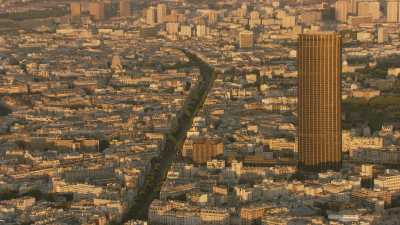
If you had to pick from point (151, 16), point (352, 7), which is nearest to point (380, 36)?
point (352, 7)

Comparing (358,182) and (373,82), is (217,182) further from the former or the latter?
(373,82)

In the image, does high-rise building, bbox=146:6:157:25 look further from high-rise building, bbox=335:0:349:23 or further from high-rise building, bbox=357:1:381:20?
high-rise building, bbox=357:1:381:20

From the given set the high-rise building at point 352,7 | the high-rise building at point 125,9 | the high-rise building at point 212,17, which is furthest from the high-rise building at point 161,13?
the high-rise building at point 352,7

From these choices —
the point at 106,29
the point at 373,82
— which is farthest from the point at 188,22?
the point at 373,82

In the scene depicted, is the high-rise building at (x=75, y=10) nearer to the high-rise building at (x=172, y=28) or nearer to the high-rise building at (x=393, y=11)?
the high-rise building at (x=172, y=28)

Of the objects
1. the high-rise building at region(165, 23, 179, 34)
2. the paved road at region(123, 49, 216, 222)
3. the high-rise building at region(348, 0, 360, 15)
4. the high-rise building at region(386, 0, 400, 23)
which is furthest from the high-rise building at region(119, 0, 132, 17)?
the paved road at region(123, 49, 216, 222)

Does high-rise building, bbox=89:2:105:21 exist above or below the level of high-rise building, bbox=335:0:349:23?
below

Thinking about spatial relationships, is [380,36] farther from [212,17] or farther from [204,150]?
[204,150]
